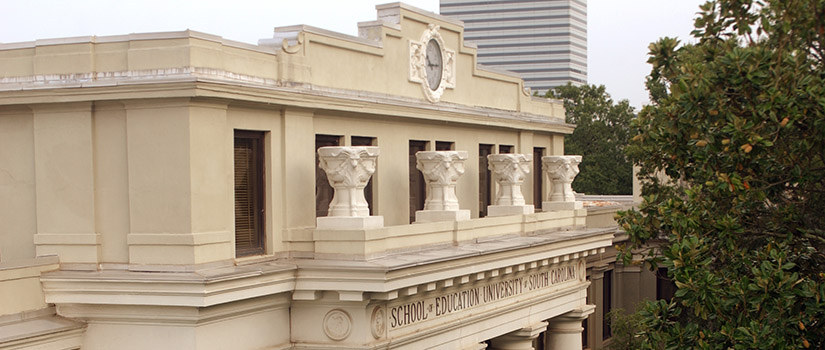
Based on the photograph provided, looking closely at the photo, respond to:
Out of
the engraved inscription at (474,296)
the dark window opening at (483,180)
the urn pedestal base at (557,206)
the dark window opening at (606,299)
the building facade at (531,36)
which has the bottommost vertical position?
the dark window opening at (606,299)

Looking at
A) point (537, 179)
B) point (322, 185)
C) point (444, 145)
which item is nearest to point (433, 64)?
point (444, 145)

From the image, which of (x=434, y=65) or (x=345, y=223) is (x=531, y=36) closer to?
(x=434, y=65)

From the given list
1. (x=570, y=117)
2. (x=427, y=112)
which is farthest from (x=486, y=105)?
(x=570, y=117)

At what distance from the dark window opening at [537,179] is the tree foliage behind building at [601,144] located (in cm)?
3882

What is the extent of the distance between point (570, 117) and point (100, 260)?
5666 cm

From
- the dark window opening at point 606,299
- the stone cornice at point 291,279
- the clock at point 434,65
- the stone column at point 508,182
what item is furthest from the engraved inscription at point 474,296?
the dark window opening at point 606,299

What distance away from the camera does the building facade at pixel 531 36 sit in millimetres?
154875

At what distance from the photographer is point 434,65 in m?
24.1

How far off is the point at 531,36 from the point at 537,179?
132 metres

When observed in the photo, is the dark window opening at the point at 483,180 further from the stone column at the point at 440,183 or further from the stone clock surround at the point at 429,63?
the stone column at the point at 440,183

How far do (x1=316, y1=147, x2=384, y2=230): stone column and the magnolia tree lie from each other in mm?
4730

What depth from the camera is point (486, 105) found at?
26.8m

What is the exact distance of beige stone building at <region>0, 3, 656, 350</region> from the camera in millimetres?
16391

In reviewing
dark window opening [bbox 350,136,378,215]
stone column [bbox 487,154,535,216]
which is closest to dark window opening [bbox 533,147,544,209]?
stone column [bbox 487,154,535,216]
